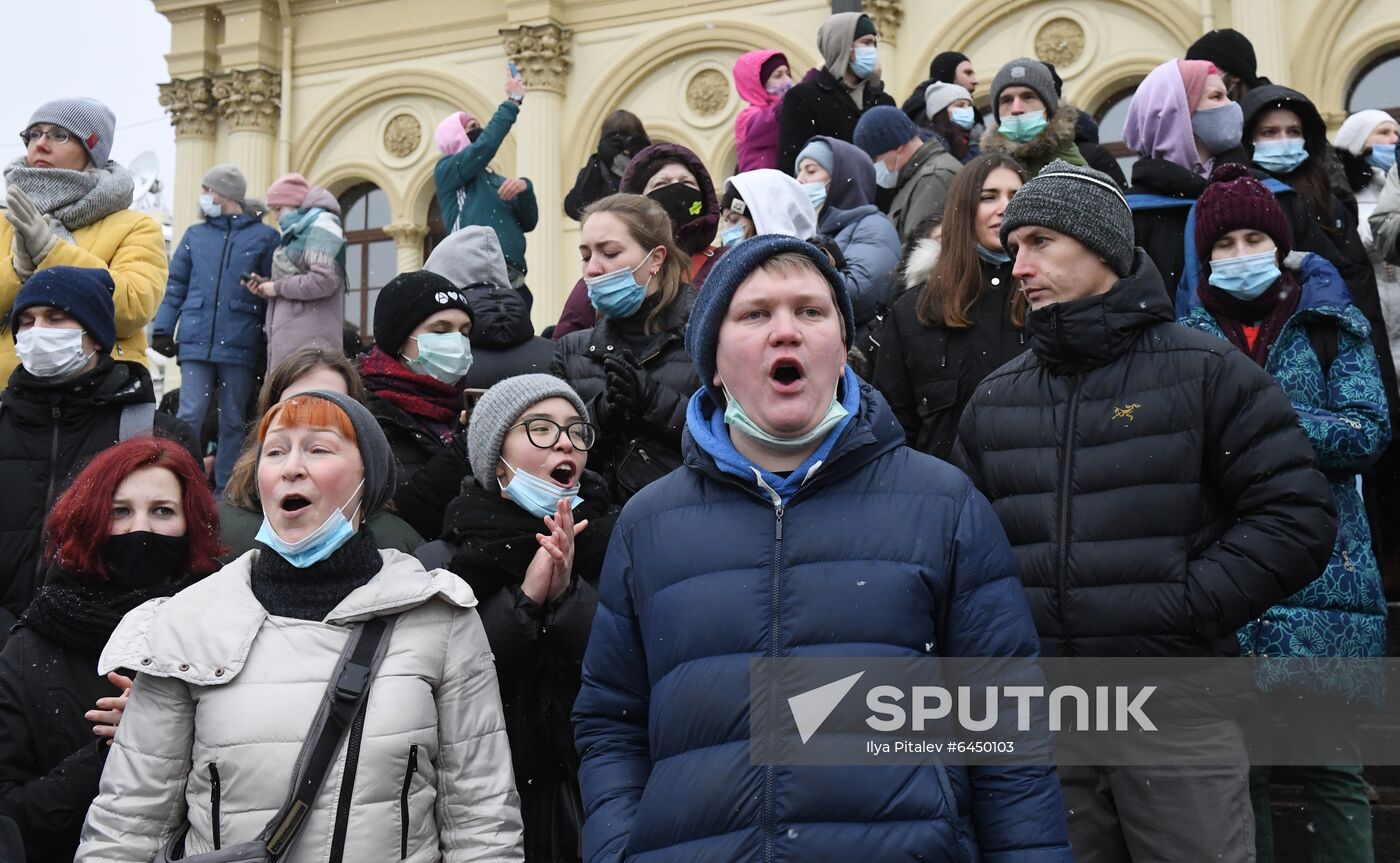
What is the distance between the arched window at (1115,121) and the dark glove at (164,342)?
11.1 m

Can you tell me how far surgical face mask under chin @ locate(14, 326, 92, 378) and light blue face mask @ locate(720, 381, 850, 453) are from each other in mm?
3074

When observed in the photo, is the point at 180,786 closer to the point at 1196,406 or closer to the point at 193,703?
the point at 193,703

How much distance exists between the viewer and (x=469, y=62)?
19.7m

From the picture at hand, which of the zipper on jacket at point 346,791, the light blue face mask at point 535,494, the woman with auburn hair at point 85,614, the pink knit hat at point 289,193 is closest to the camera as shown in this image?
the zipper on jacket at point 346,791

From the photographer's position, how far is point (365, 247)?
20438mm

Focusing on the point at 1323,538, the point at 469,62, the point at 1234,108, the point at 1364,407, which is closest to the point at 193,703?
the point at 1323,538

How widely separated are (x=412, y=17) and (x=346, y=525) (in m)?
18.2

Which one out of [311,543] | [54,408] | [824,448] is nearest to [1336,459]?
[824,448]

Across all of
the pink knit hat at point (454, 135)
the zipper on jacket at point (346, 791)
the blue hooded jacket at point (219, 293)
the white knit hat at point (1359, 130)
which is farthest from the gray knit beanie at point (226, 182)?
the zipper on jacket at point (346, 791)

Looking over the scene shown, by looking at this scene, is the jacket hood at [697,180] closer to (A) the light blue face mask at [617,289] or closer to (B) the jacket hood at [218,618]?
(A) the light blue face mask at [617,289]

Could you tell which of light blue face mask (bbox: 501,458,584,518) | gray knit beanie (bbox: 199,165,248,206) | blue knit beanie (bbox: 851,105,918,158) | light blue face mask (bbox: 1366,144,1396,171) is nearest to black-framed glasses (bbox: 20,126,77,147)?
gray knit beanie (bbox: 199,165,248,206)

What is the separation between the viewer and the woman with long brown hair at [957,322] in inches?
177

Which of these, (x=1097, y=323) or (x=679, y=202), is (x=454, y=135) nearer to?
→ (x=679, y=202)

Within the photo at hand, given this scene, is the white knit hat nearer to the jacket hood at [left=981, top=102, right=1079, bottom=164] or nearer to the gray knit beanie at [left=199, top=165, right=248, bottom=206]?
the jacket hood at [left=981, top=102, right=1079, bottom=164]
